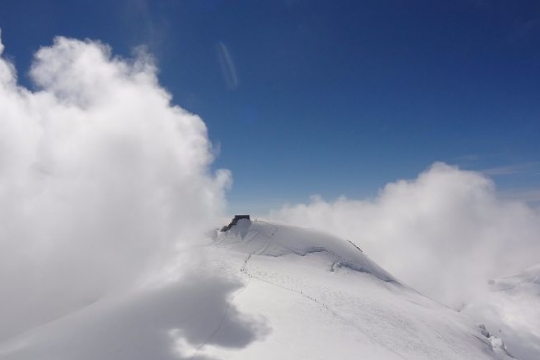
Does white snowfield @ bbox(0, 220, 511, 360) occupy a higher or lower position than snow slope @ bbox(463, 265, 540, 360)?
lower

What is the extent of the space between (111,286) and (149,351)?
19533mm

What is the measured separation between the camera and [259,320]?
28781mm

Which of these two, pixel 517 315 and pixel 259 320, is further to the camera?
pixel 517 315

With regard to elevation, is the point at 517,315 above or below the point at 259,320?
above

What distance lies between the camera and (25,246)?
45156mm

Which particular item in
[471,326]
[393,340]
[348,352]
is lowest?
[348,352]

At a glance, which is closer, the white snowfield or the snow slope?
the white snowfield

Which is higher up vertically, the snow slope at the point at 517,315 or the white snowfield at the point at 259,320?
the snow slope at the point at 517,315

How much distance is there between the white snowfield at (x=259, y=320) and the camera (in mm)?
23172

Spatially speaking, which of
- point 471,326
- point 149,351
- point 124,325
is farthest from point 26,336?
point 471,326

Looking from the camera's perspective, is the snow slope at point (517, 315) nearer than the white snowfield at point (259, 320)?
No

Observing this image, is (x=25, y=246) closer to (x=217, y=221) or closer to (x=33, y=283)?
(x=33, y=283)

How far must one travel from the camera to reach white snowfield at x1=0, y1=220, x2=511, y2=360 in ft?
76.0

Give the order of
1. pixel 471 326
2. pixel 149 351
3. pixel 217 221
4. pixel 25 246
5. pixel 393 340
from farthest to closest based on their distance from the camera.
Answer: pixel 217 221 < pixel 471 326 < pixel 25 246 < pixel 393 340 < pixel 149 351
